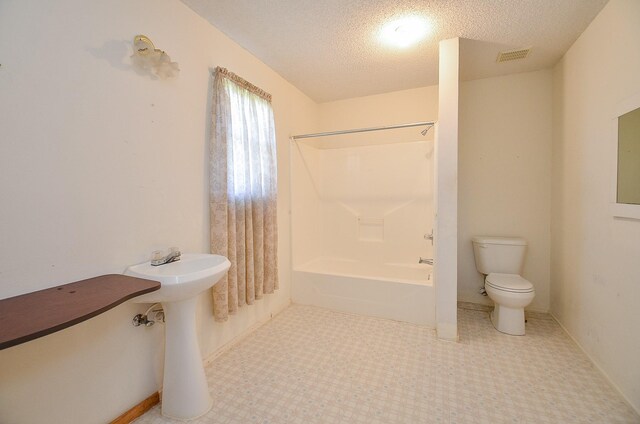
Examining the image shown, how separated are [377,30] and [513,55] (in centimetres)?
127

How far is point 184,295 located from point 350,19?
1.97 meters

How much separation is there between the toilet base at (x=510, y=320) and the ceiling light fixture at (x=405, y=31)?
226cm

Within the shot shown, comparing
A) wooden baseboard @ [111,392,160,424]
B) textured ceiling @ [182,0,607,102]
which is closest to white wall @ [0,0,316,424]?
wooden baseboard @ [111,392,160,424]

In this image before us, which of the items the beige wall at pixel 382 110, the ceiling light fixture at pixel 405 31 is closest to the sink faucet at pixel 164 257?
the ceiling light fixture at pixel 405 31

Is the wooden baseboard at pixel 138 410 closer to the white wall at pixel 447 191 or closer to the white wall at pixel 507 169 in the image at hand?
the white wall at pixel 447 191

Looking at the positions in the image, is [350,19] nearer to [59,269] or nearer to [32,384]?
[59,269]

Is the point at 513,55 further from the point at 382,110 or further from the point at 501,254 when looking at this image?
the point at 501,254

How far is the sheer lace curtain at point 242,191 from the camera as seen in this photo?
1.85 m

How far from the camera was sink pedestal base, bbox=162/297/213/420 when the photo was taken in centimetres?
140

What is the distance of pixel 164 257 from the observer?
60.9 inches

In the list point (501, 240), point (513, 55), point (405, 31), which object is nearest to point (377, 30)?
point (405, 31)

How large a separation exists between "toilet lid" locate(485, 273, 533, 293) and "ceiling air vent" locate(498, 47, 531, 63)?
190 centimetres

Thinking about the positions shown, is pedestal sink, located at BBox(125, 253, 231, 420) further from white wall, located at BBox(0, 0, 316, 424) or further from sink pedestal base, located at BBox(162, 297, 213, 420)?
white wall, located at BBox(0, 0, 316, 424)

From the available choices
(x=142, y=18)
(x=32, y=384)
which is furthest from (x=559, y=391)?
(x=142, y=18)
